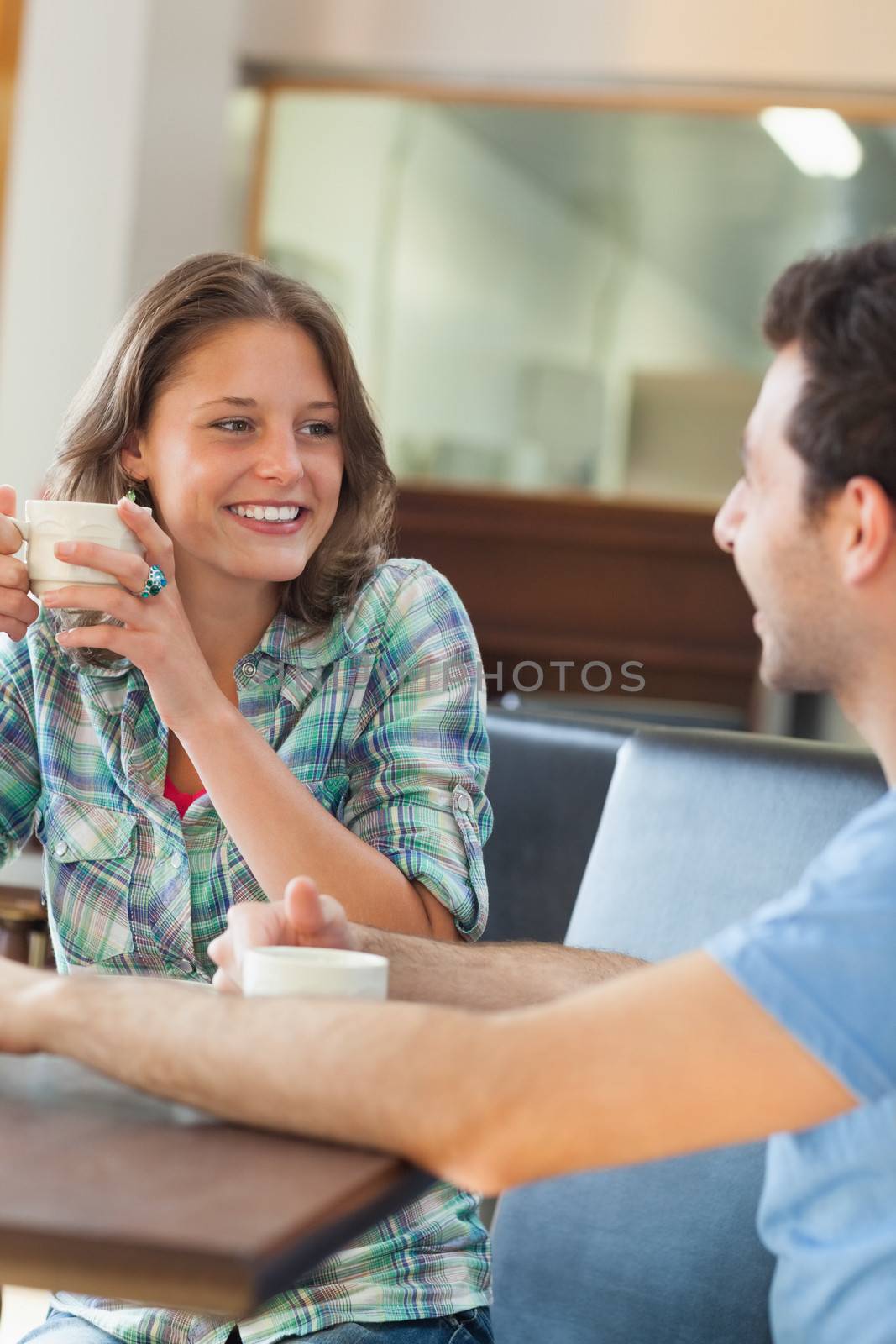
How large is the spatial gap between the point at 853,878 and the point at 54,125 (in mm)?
4117

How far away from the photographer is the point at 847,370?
39.3 inches

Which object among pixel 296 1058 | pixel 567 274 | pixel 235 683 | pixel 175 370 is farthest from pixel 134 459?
pixel 567 274

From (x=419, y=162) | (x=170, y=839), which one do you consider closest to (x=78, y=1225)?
(x=170, y=839)

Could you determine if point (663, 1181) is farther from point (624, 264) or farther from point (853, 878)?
point (624, 264)

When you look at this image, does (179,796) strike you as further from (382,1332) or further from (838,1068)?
(838,1068)

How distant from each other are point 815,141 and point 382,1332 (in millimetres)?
4778

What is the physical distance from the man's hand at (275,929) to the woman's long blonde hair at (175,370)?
486 millimetres

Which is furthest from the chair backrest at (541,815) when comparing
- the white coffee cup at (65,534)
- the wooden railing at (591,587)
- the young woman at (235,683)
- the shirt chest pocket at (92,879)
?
the wooden railing at (591,587)

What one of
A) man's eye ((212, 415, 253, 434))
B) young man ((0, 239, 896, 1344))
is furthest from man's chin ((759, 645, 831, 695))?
man's eye ((212, 415, 253, 434))

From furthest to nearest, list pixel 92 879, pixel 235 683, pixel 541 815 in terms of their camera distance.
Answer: pixel 541 815 < pixel 235 683 < pixel 92 879

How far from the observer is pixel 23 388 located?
451 centimetres

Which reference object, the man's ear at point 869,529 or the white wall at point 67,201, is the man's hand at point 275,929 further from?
the white wall at point 67,201

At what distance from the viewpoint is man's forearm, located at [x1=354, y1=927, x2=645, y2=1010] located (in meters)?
1.20

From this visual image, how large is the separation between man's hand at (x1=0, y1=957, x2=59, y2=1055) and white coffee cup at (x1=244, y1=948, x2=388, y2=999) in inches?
4.4
